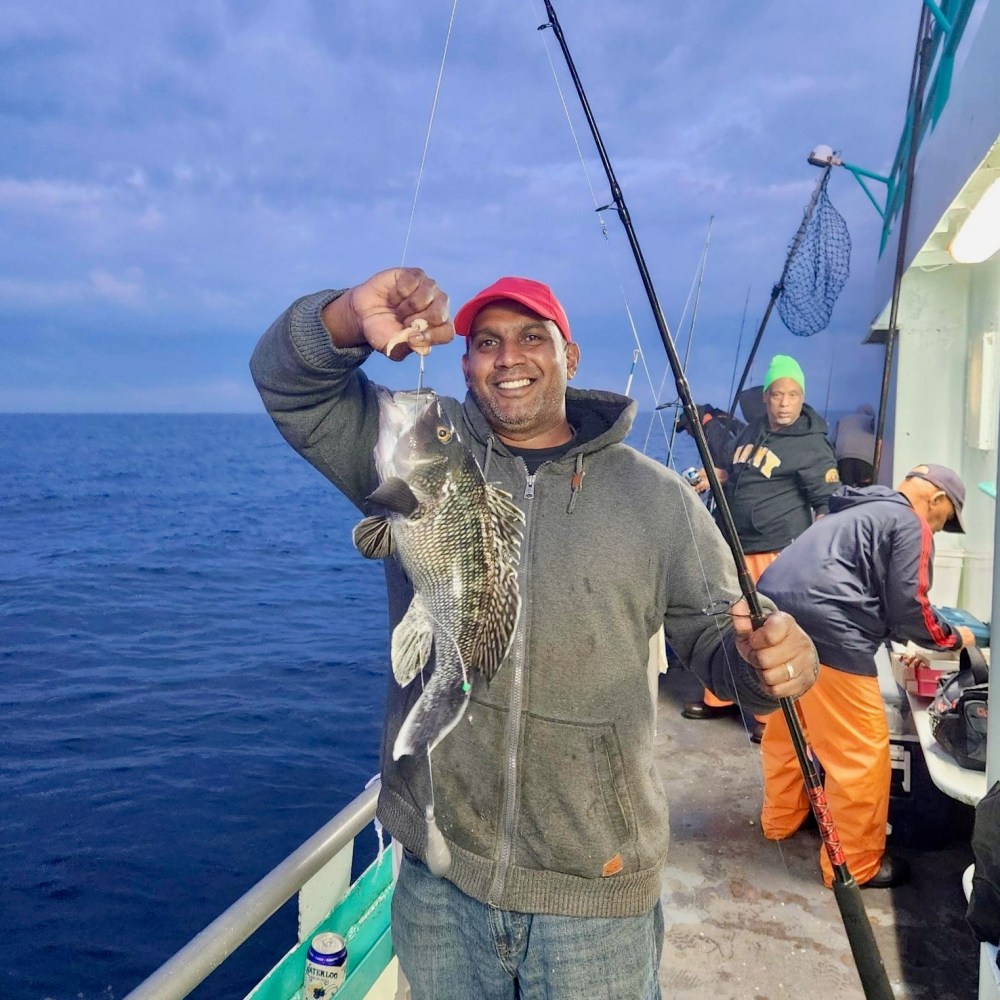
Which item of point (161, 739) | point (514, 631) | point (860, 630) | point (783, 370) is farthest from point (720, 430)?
point (161, 739)

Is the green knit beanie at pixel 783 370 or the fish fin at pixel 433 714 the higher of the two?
the green knit beanie at pixel 783 370

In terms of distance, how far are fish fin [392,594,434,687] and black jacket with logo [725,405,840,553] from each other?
4.78m

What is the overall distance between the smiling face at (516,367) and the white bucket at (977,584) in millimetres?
4728

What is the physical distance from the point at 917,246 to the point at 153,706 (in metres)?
9.76

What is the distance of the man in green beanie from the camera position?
631cm

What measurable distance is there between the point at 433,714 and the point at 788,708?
38.9 inches

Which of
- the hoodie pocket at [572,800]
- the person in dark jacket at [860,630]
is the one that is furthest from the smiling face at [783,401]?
the hoodie pocket at [572,800]

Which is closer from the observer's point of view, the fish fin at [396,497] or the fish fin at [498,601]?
the fish fin at [396,497]

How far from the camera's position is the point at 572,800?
2160mm

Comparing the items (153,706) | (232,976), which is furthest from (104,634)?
(232,976)

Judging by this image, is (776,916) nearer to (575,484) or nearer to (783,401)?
(575,484)

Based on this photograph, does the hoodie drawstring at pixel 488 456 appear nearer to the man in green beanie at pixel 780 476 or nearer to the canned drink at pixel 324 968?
the canned drink at pixel 324 968

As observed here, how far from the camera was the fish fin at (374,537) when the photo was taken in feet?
6.29

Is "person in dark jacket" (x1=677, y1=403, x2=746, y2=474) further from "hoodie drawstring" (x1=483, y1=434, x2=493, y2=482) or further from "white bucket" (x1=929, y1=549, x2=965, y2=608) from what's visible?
"hoodie drawstring" (x1=483, y1=434, x2=493, y2=482)
